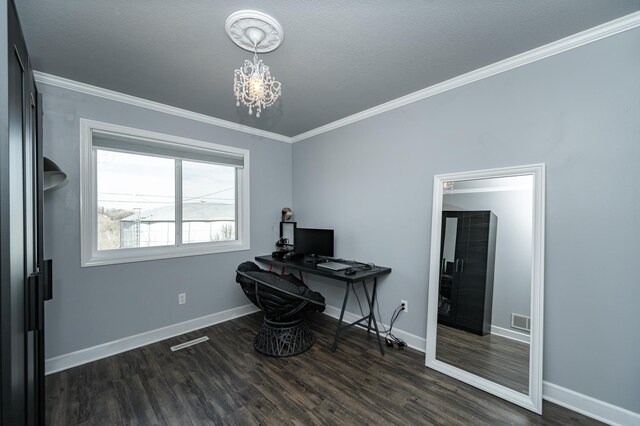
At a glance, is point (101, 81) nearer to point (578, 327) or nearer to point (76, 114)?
point (76, 114)

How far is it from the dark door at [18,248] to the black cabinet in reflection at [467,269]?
2697 mm

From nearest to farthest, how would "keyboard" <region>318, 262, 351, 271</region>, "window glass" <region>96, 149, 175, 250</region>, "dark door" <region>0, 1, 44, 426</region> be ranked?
1. "dark door" <region>0, 1, 44, 426</region>
2. "window glass" <region>96, 149, 175, 250</region>
3. "keyboard" <region>318, 262, 351, 271</region>

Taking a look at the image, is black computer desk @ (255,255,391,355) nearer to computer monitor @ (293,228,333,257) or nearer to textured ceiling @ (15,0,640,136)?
computer monitor @ (293,228,333,257)

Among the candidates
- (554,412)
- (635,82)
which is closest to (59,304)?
(554,412)

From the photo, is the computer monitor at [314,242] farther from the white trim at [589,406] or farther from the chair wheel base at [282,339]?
the white trim at [589,406]

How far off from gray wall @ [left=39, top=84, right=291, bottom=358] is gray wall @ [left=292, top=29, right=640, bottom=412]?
2.41 metres

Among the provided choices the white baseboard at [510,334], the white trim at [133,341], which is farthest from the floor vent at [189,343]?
the white baseboard at [510,334]

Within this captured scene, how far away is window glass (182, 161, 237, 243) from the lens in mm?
3279

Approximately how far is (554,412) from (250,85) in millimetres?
3023

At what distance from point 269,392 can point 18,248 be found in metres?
1.81

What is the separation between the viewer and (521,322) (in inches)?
81.4

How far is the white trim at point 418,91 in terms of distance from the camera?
1751 mm

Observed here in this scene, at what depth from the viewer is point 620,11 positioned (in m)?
1.62

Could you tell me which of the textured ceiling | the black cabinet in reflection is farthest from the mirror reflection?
the textured ceiling
